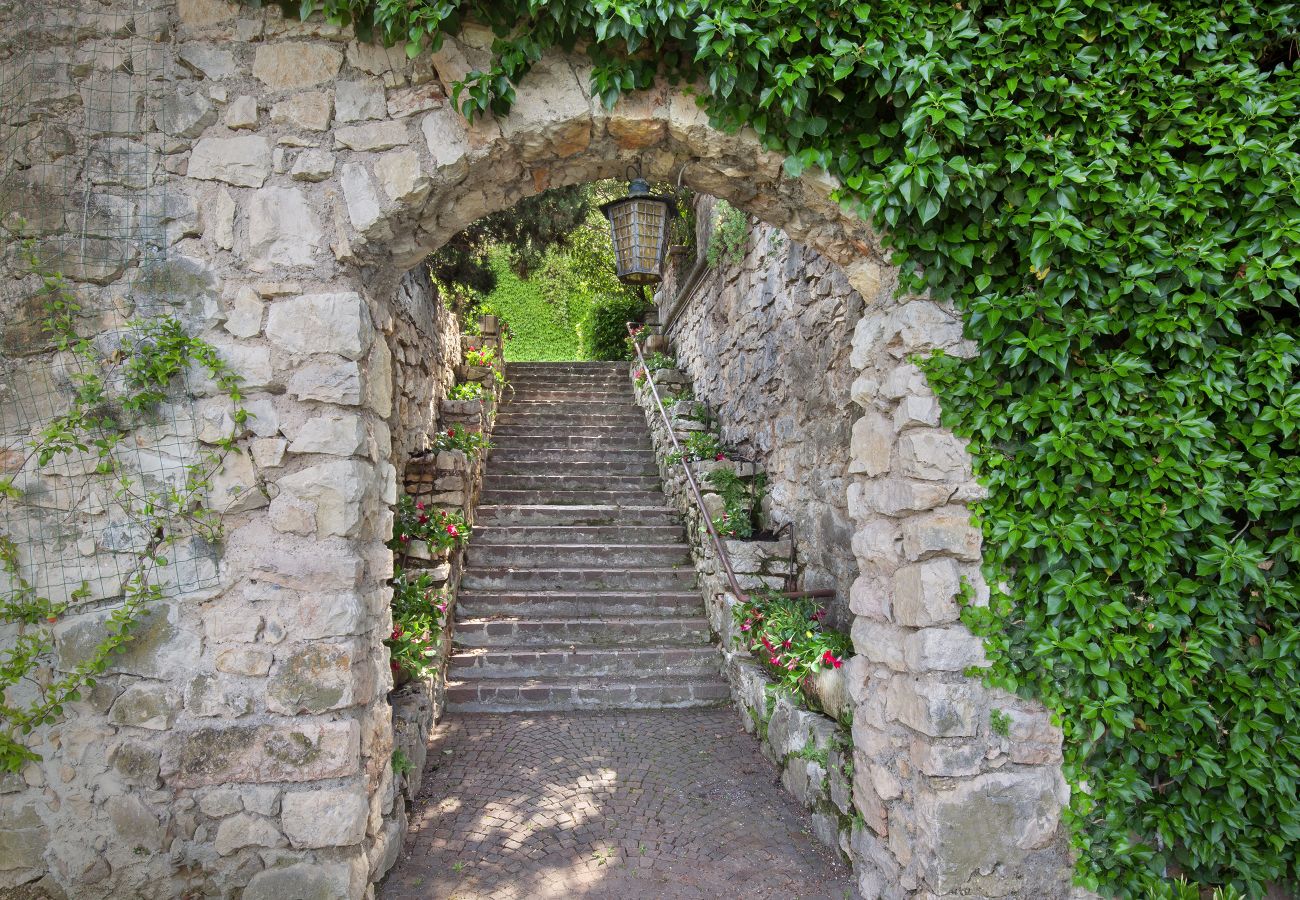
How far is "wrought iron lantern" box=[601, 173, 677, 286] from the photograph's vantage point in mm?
4637

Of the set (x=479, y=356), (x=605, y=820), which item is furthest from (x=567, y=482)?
(x=605, y=820)

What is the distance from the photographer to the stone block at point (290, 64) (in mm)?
2186

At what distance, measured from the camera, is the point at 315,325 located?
2170 millimetres

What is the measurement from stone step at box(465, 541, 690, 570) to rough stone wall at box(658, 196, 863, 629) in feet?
3.56

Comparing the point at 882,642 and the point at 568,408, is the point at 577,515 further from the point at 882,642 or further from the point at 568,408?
the point at 882,642

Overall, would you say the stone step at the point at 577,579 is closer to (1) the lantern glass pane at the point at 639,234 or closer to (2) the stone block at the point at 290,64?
(1) the lantern glass pane at the point at 639,234

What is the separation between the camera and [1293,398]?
188cm

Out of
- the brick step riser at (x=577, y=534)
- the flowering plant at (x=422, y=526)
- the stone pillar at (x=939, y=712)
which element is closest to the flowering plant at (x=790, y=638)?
the stone pillar at (x=939, y=712)

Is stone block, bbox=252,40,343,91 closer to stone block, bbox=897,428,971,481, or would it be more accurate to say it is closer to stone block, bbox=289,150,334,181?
stone block, bbox=289,150,334,181

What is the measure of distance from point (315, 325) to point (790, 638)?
105 inches

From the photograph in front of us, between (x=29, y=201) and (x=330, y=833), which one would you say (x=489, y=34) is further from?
(x=330, y=833)

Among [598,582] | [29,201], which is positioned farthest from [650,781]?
[29,201]

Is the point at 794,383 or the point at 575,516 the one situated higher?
the point at 794,383

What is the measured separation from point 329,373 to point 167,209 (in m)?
0.74
